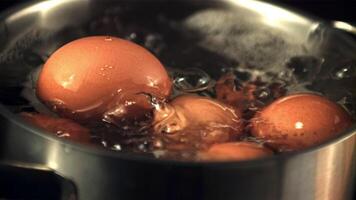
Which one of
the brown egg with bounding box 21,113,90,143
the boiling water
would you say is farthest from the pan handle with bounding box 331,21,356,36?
the brown egg with bounding box 21,113,90,143

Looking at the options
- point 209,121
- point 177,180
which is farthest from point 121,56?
point 177,180

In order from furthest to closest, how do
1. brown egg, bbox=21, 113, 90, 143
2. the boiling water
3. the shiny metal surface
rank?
the boiling water → brown egg, bbox=21, 113, 90, 143 → the shiny metal surface

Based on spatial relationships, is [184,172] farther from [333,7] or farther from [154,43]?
[333,7]

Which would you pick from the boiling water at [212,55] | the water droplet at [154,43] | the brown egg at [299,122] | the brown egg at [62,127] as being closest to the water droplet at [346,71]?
the boiling water at [212,55]

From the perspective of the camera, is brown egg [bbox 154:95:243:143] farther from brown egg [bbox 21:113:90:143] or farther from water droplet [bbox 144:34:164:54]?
water droplet [bbox 144:34:164:54]

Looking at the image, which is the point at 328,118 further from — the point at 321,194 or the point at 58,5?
the point at 58,5

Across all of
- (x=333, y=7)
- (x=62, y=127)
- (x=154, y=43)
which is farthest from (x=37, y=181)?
(x=333, y=7)
